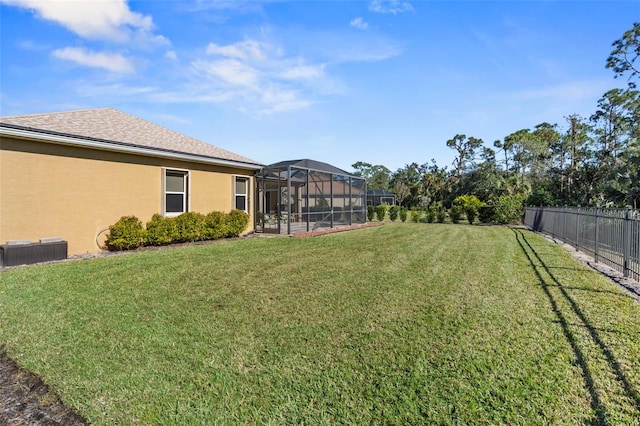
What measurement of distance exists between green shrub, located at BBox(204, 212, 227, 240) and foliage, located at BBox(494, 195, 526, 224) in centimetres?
1769

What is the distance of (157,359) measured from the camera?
3.01 metres

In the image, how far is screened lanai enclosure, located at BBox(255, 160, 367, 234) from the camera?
Result: 13336 mm

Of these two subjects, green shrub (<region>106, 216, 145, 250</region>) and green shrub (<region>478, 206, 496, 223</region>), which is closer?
green shrub (<region>106, 216, 145, 250</region>)

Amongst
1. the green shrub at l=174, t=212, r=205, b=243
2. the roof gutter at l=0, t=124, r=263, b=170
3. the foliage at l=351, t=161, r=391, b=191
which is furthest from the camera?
the foliage at l=351, t=161, r=391, b=191

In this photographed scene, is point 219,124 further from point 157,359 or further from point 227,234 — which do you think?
point 157,359

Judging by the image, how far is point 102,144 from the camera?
830 cm

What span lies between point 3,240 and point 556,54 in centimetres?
1900

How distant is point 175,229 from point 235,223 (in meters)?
2.41

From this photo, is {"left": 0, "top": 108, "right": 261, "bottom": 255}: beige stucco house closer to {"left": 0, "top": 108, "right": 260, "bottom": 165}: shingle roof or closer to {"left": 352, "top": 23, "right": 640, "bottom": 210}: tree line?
{"left": 0, "top": 108, "right": 260, "bottom": 165}: shingle roof

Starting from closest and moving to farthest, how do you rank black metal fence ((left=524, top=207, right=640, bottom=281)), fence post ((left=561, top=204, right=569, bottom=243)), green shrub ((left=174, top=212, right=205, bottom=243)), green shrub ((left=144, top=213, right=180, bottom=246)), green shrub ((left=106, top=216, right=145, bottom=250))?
black metal fence ((left=524, top=207, right=640, bottom=281)), green shrub ((left=106, top=216, right=145, bottom=250)), green shrub ((left=144, top=213, right=180, bottom=246)), green shrub ((left=174, top=212, right=205, bottom=243)), fence post ((left=561, top=204, right=569, bottom=243))

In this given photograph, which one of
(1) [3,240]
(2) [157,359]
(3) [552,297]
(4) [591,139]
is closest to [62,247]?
(1) [3,240]

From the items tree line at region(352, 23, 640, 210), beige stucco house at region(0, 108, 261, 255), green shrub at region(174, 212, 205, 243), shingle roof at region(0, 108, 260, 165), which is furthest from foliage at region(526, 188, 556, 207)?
green shrub at region(174, 212, 205, 243)

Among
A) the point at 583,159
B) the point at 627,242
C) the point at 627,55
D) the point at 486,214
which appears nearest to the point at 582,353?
the point at 627,242

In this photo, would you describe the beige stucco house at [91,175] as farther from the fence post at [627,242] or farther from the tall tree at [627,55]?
the tall tree at [627,55]
